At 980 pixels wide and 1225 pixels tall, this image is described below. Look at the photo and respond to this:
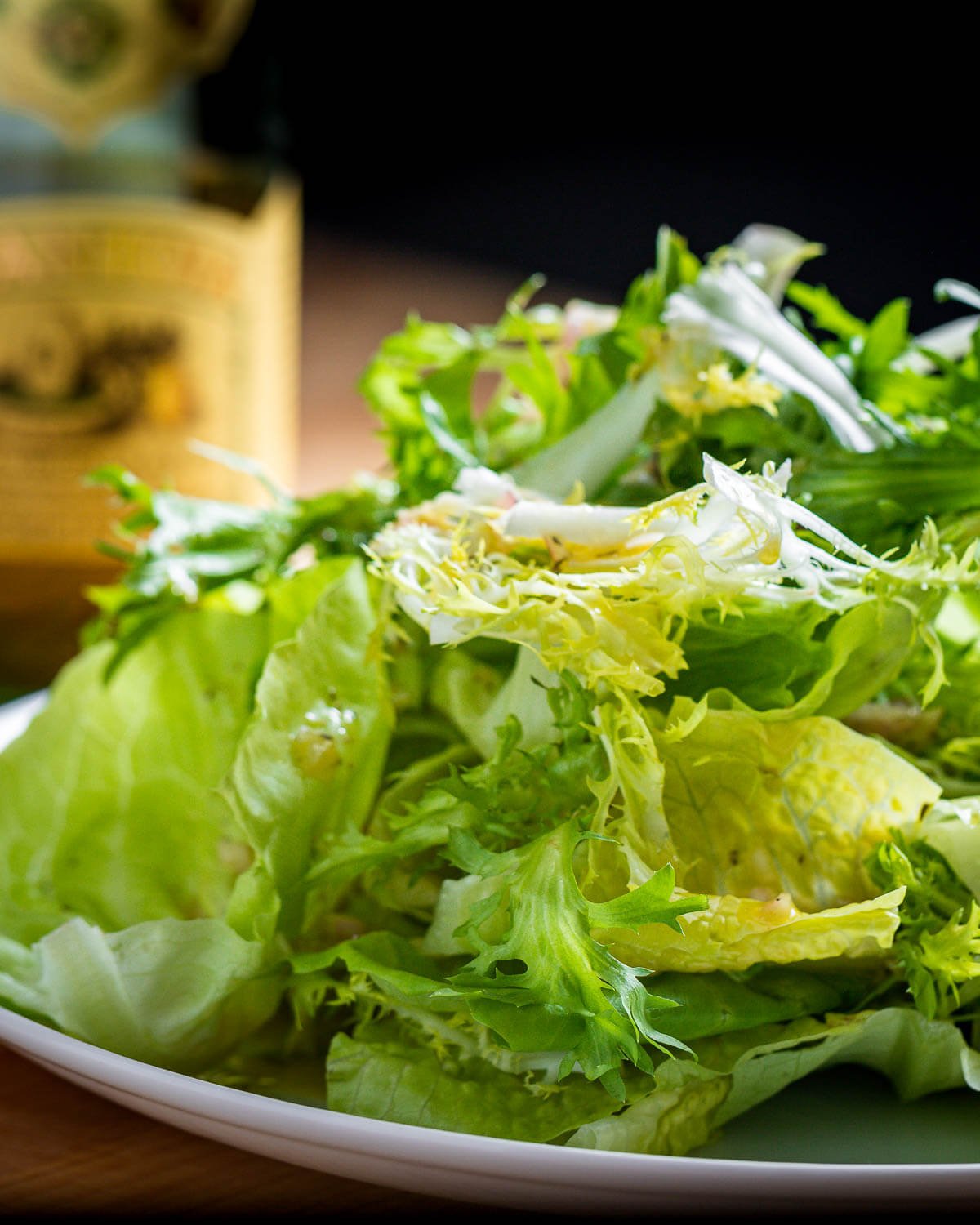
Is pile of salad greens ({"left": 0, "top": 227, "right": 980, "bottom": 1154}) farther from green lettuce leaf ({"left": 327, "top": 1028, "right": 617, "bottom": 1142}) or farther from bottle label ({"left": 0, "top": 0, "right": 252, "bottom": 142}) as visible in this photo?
bottle label ({"left": 0, "top": 0, "right": 252, "bottom": 142})

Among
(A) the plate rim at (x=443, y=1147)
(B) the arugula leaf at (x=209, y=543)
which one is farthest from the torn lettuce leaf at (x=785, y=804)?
(B) the arugula leaf at (x=209, y=543)

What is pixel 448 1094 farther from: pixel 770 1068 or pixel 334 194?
pixel 334 194

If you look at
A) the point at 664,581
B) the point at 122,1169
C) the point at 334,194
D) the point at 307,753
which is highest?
the point at 664,581

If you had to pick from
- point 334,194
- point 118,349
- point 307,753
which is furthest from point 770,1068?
point 334,194

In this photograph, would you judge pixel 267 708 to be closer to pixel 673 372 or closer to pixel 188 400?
pixel 673 372

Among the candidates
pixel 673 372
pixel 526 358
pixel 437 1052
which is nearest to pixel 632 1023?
pixel 437 1052
